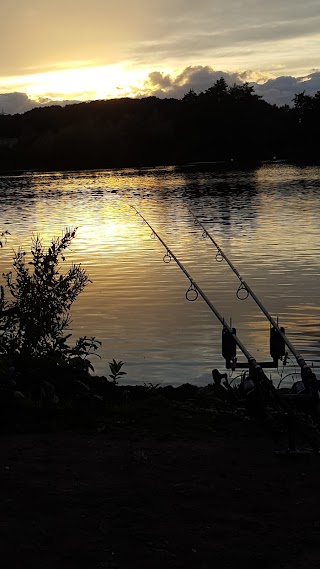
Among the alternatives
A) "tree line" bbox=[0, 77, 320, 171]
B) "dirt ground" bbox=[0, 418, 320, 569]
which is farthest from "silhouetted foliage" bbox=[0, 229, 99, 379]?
"tree line" bbox=[0, 77, 320, 171]

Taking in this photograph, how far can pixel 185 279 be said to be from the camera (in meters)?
20.4

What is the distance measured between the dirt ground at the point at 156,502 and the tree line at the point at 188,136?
451 ft

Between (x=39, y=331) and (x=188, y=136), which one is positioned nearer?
(x=39, y=331)

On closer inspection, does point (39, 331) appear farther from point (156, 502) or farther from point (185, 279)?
point (185, 279)

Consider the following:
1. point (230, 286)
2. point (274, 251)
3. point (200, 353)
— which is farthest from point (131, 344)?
point (274, 251)

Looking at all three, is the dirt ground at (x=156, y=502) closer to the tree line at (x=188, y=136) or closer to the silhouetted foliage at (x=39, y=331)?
the silhouetted foliage at (x=39, y=331)

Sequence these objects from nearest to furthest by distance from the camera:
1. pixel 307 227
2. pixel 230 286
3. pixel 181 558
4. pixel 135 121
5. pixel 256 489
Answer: pixel 181 558 < pixel 256 489 < pixel 230 286 < pixel 307 227 < pixel 135 121

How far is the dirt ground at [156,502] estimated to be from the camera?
5.22m

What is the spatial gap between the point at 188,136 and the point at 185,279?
153 meters

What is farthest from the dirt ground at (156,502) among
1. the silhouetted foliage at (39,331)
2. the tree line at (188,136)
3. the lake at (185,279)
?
the tree line at (188,136)

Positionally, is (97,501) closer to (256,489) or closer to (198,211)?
(256,489)

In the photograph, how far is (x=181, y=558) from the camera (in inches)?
204

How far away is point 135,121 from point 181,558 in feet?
608

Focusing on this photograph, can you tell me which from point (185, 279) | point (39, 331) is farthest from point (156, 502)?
point (185, 279)
